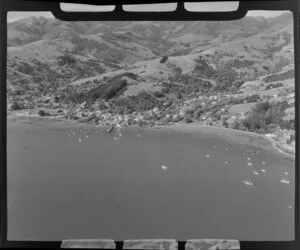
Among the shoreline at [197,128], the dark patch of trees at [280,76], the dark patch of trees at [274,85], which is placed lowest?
the shoreline at [197,128]

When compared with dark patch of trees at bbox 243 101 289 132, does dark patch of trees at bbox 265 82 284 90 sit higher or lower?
higher

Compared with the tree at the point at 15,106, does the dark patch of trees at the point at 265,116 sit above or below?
below

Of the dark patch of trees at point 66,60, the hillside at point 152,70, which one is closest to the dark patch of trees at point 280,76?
the hillside at point 152,70

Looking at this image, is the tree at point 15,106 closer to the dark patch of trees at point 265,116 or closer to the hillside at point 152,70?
the hillside at point 152,70

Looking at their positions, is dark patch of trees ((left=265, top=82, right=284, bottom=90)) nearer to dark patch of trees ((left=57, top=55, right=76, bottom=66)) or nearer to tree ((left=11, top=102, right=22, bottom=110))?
dark patch of trees ((left=57, top=55, right=76, bottom=66))

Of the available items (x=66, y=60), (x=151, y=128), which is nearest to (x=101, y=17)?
(x=66, y=60)

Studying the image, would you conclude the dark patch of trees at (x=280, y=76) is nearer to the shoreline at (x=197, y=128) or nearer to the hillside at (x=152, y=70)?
the hillside at (x=152, y=70)

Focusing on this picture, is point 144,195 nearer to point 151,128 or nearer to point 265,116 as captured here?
point 151,128

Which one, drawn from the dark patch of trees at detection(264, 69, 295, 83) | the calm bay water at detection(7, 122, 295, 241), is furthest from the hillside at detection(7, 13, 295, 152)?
the calm bay water at detection(7, 122, 295, 241)
